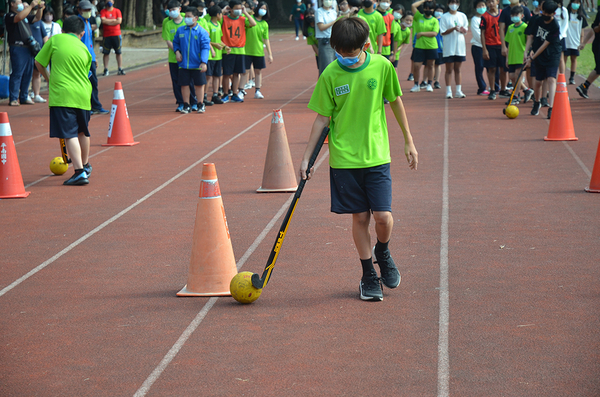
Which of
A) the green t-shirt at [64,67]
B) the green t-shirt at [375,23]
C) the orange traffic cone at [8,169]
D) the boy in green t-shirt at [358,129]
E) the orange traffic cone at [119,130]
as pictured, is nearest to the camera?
the boy in green t-shirt at [358,129]

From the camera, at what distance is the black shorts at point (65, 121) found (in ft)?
30.4

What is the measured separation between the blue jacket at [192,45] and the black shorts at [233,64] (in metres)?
1.79

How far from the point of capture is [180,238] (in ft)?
23.0

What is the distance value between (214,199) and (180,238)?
1617 mm

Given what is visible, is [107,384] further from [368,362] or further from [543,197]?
[543,197]

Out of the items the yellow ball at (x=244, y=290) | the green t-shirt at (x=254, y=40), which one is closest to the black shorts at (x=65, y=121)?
the yellow ball at (x=244, y=290)

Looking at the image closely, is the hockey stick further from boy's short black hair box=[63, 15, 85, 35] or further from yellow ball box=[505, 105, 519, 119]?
yellow ball box=[505, 105, 519, 119]

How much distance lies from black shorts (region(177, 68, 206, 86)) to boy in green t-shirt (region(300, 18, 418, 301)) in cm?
1041

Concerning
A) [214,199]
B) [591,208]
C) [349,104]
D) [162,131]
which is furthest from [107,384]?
[162,131]

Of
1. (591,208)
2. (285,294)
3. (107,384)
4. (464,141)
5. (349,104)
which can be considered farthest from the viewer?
(464,141)

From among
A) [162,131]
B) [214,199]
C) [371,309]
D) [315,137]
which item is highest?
[315,137]

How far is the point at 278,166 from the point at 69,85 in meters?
2.64

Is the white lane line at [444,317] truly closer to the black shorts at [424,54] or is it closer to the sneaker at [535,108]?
the sneaker at [535,108]

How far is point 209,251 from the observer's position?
5.44 m
